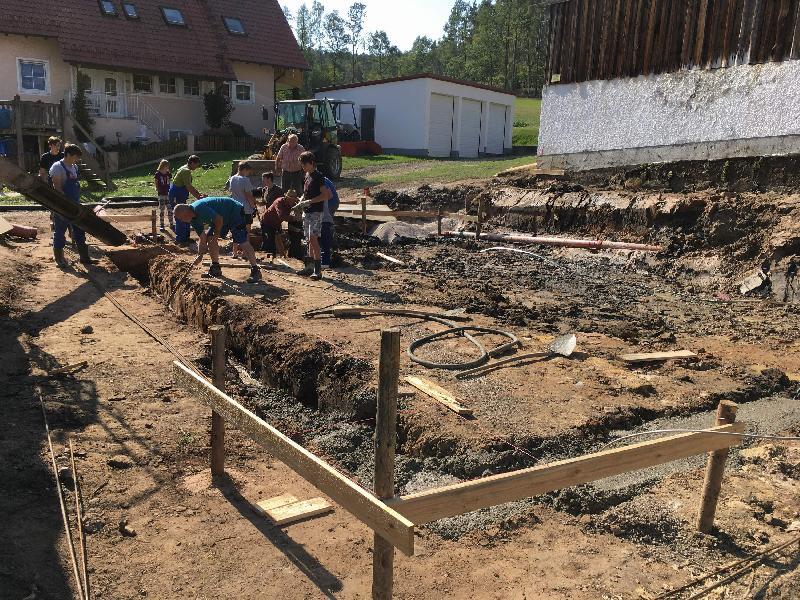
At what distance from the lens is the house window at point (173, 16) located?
30.7m

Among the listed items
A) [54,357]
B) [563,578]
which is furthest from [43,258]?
[563,578]

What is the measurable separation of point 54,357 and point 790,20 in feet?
46.9

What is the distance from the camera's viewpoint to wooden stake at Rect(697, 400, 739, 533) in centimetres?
438

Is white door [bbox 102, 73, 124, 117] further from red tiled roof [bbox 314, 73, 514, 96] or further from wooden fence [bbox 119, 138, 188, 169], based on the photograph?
red tiled roof [bbox 314, 73, 514, 96]

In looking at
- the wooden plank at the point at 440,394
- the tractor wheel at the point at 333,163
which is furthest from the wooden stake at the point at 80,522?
the tractor wheel at the point at 333,163

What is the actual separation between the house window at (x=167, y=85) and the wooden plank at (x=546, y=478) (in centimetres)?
3026

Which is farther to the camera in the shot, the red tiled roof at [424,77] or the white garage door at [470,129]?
the white garage door at [470,129]

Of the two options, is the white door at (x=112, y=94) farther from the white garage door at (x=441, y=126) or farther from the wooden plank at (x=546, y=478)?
the wooden plank at (x=546, y=478)

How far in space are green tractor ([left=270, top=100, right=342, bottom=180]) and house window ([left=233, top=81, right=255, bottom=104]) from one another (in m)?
11.4

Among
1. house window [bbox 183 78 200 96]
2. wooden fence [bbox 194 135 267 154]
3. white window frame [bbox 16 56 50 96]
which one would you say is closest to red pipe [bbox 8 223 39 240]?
wooden fence [bbox 194 135 267 154]

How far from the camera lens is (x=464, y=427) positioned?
552 centimetres

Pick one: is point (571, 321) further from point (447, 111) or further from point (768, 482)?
point (447, 111)

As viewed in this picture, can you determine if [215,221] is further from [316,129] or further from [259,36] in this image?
[259,36]

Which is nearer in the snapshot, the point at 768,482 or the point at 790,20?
the point at 768,482
